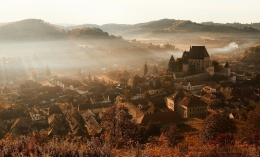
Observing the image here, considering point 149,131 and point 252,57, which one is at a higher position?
point 252,57

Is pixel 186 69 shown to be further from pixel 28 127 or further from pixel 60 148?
pixel 60 148

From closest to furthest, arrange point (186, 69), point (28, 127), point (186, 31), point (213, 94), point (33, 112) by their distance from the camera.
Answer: point (28, 127) → point (33, 112) → point (213, 94) → point (186, 69) → point (186, 31)

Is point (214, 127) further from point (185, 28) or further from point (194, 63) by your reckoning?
point (185, 28)

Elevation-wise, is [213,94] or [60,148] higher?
[60,148]

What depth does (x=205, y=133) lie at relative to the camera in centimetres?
1802

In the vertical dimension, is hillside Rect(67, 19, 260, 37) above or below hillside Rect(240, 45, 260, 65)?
above

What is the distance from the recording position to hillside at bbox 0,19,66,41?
132 meters

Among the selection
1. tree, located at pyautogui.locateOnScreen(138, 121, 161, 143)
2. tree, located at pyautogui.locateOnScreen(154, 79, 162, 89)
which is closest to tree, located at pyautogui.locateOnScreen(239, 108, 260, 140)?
tree, located at pyautogui.locateOnScreen(138, 121, 161, 143)

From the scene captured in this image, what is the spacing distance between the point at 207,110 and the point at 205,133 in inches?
444

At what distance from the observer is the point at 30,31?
14050cm

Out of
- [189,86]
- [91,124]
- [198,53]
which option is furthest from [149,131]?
[198,53]

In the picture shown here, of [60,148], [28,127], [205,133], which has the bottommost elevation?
[28,127]

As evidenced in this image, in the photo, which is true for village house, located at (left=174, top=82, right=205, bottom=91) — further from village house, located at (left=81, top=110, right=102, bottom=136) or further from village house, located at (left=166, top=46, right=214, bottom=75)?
village house, located at (left=81, top=110, right=102, bottom=136)

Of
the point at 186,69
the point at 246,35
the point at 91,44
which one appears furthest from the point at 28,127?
the point at 246,35
